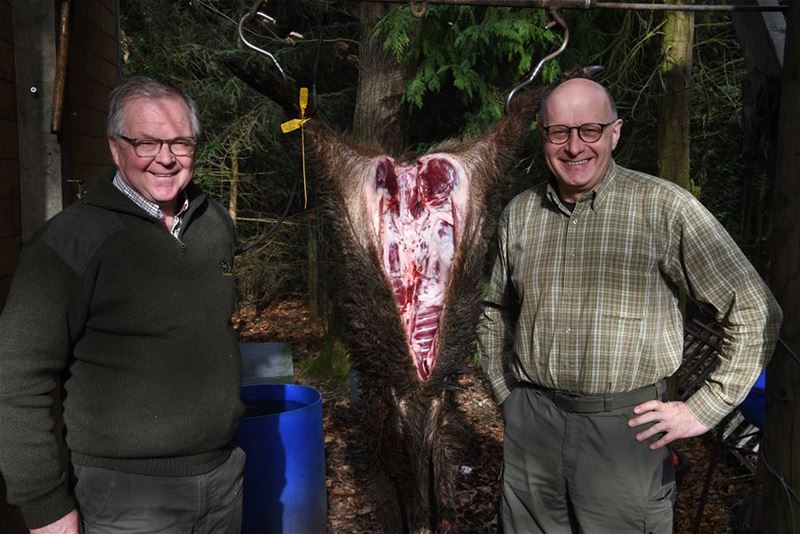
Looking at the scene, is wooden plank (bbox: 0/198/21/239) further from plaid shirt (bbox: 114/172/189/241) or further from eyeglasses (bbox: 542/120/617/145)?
eyeglasses (bbox: 542/120/617/145)

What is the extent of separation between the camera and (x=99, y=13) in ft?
12.6

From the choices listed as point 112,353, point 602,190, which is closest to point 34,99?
point 112,353

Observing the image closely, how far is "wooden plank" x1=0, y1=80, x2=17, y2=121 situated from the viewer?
261 cm

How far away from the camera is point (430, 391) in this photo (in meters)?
2.52

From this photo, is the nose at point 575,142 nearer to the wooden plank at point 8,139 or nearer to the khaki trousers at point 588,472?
the khaki trousers at point 588,472

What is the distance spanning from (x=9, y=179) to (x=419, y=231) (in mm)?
1661

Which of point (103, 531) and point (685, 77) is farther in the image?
point (685, 77)

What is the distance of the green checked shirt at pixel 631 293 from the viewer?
2068mm

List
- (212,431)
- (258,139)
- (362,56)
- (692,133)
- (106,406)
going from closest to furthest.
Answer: (106,406) → (212,431) → (362,56) → (692,133) → (258,139)

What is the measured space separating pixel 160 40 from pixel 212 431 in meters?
9.69

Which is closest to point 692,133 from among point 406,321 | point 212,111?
point 212,111

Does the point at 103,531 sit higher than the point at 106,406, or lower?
lower

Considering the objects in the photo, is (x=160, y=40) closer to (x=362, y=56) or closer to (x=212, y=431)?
(x=362, y=56)

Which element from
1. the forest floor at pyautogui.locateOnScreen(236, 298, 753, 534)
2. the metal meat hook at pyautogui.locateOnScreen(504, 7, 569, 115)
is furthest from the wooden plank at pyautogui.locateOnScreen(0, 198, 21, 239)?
the metal meat hook at pyautogui.locateOnScreen(504, 7, 569, 115)
